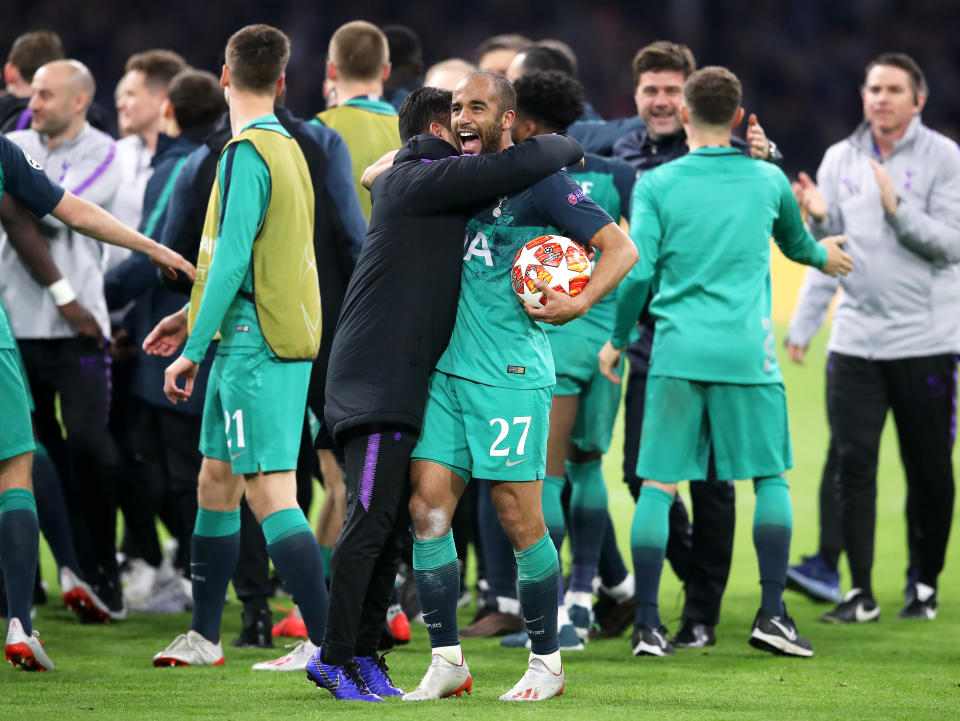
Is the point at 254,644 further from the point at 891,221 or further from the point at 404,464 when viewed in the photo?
the point at 891,221

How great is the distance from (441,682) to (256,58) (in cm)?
221

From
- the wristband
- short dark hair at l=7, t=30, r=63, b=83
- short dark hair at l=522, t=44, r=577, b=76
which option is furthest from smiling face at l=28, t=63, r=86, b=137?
short dark hair at l=522, t=44, r=577, b=76

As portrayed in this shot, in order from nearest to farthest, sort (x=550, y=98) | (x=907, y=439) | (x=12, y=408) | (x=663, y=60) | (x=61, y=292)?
(x=12, y=408) → (x=550, y=98) → (x=61, y=292) → (x=663, y=60) → (x=907, y=439)

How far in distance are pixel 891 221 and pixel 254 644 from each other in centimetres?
339

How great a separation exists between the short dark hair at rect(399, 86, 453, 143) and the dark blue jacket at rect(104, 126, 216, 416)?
1993mm

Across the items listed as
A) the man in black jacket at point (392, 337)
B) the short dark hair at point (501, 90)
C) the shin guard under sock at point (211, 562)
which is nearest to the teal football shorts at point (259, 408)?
the shin guard under sock at point (211, 562)

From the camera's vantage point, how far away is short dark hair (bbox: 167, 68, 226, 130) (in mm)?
6402

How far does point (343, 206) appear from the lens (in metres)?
5.57

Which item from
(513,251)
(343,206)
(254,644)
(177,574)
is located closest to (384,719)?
(513,251)

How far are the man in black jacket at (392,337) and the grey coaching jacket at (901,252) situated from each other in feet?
9.63

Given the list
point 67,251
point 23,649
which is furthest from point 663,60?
point 23,649

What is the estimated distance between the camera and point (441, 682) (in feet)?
14.2

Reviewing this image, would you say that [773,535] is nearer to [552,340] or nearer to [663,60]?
[552,340]

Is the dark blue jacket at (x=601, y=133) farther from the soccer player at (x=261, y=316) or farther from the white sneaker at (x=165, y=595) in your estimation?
the white sneaker at (x=165, y=595)
